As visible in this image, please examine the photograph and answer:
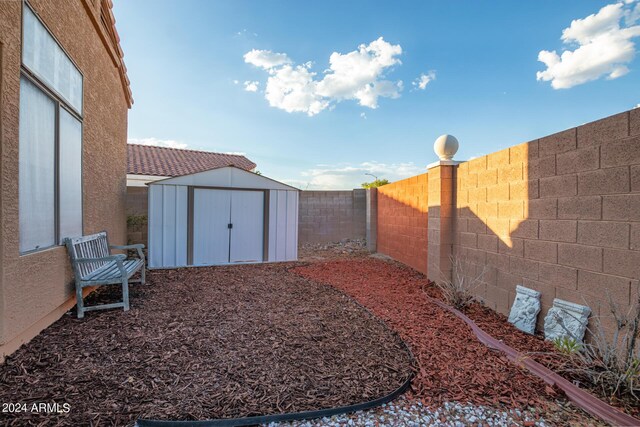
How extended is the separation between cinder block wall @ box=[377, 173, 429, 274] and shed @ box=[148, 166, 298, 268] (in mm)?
2779

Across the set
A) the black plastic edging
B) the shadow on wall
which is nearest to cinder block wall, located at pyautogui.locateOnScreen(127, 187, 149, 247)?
the black plastic edging

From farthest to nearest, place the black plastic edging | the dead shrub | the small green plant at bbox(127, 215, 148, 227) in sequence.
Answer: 1. the small green plant at bbox(127, 215, 148, 227)
2. the dead shrub
3. the black plastic edging

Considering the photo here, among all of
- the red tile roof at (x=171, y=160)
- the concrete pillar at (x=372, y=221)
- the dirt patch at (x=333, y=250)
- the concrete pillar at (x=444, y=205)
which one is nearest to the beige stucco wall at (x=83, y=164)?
the dirt patch at (x=333, y=250)

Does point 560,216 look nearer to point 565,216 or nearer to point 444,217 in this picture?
point 565,216

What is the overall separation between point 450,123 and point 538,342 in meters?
5.95

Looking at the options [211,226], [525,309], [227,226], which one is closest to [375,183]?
[227,226]

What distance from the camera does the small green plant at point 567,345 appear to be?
258 cm

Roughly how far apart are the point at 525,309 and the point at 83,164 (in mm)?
6172

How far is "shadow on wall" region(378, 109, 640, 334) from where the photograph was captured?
240cm

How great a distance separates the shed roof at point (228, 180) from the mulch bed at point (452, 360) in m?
3.70

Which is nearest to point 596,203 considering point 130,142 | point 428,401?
point 428,401

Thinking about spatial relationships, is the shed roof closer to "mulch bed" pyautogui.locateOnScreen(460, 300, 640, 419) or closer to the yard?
the yard

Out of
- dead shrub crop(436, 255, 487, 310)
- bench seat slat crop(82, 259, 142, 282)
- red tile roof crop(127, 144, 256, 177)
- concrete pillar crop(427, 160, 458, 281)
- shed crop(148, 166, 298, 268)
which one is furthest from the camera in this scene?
red tile roof crop(127, 144, 256, 177)

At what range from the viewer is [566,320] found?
2857 millimetres
